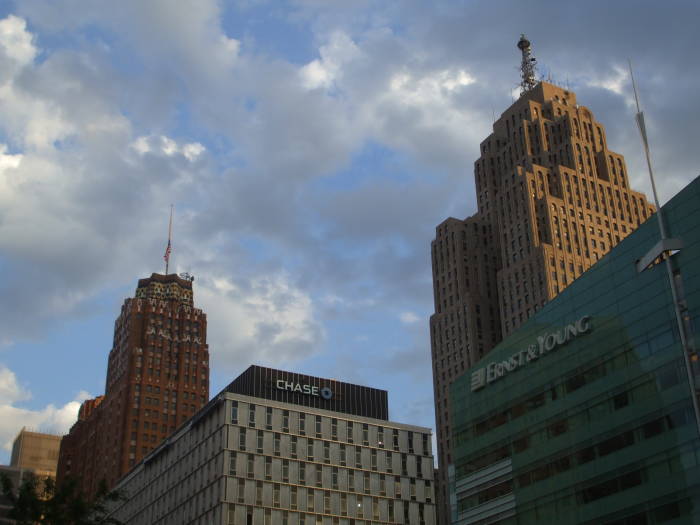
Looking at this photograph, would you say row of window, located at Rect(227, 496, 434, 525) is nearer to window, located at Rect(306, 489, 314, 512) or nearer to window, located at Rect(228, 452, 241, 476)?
window, located at Rect(306, 489, 314, 512)

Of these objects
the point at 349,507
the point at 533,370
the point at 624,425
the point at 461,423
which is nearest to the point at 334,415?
the point at 349,507

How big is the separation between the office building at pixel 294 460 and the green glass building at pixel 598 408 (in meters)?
41.5

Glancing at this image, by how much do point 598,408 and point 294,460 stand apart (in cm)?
6791

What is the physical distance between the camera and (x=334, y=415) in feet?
492

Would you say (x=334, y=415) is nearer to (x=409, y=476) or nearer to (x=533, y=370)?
(x=409, y=476)

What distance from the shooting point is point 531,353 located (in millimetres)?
96250

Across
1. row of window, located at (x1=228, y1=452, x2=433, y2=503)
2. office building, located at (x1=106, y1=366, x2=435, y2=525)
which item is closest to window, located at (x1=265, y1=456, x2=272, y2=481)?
row of window, located at (x1=228, y1=452, x2=433, y2=503)

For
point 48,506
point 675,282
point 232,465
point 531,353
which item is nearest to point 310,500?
point 232,465

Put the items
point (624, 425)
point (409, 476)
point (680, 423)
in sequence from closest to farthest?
point (680, 423), point (624, 425), point (409, 476)

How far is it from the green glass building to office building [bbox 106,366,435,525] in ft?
136

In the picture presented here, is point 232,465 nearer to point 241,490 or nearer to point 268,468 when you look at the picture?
point 241,490

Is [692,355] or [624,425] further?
[624,425]

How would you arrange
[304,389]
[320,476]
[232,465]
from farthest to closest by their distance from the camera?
1. [304,389]
2. [320,476]
3. [232,465]

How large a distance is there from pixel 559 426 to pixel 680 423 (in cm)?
1568
